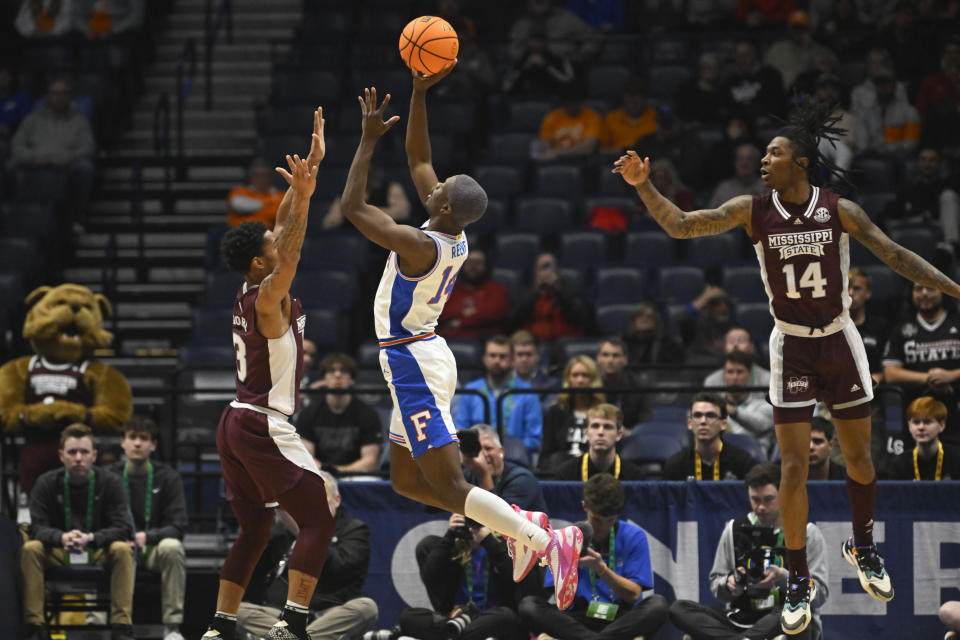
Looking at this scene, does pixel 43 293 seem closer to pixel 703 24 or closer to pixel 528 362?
pixel 528 362

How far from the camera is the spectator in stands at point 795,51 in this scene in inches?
565

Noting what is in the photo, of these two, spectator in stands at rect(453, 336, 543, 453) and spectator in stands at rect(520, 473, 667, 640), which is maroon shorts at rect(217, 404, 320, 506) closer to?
spectator in stands at rect(520, 473, 667, 640)

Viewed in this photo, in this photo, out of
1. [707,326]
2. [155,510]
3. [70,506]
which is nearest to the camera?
[70,506]

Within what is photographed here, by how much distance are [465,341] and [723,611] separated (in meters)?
3.92

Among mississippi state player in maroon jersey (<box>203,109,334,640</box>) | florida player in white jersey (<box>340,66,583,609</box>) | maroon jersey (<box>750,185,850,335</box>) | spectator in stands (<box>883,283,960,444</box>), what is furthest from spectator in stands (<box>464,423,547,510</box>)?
spectator in stands (<box>883,283,960,444</box>)

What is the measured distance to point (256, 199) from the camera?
13672 millimetres

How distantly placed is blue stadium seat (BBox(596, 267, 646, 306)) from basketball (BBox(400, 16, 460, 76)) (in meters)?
5.62

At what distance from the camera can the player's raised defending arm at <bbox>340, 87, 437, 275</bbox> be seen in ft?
21.7

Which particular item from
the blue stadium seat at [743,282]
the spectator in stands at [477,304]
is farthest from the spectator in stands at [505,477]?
the blue stadium seat at [743,282]

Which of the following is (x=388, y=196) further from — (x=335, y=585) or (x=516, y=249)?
(x=335, y=585)

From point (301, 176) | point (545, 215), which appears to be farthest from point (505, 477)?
point (545, 215)

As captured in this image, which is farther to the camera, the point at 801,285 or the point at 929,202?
the point at 929,202

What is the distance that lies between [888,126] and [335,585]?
789 cm

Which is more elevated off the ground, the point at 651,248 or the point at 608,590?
the point at 651,248
